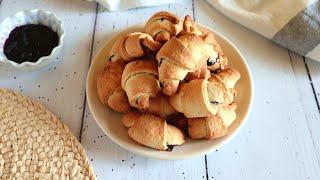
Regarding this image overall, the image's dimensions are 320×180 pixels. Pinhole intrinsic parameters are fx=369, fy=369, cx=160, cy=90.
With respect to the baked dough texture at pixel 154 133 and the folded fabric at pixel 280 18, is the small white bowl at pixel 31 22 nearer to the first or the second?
the folded fabric at pixel 280 18

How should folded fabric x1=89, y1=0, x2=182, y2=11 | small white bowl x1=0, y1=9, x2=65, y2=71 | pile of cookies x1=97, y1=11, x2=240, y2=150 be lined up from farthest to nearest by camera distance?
folded fabric x1=89, y1=0, x2=182, y2=11
small white bowl x1=0, y1=9, x2=65, y2=71
pile of cookies x1=97, y1=11, x2=240, y2=150

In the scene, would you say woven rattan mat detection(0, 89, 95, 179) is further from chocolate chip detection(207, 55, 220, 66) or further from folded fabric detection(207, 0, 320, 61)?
folded fabric detection(207, 0, 320, 61)

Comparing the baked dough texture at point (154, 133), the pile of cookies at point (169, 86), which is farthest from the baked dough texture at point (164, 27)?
the baked dough texture at point (154, 133)

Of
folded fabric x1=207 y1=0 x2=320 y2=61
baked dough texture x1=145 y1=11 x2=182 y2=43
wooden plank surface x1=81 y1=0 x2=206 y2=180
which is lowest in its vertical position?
wooden plank surface x1=81 y1=0 x2=206 y2=180

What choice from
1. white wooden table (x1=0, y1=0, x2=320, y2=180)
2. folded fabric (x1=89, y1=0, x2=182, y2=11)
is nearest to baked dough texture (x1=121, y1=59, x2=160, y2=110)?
white wooden table (x1=0, y1=0, x2=320, y2=180)

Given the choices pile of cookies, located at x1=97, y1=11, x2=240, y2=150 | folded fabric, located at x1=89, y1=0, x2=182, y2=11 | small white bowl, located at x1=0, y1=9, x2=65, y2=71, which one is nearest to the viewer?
pile of cookies, located at x1=97, y1=11, x2=240, y2=150

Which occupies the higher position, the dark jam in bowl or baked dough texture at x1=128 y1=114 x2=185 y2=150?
the dark jam in bowl

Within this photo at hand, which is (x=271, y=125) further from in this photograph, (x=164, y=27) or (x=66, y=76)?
(x=66, y=76)
